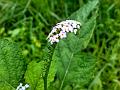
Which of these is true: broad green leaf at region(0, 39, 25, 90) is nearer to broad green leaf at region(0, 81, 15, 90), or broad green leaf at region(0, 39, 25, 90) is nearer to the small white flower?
broad green leaf at region(0, 81, 15, 90)

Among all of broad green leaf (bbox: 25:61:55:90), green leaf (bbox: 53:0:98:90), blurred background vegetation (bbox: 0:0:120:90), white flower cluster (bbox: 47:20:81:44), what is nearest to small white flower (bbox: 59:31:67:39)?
white flower cluster (bbox: 47:20:81:44)

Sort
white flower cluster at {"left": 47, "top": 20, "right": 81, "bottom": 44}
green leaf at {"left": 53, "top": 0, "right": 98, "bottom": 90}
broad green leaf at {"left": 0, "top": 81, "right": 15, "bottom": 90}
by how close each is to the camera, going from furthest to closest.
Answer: green leaf at {"left": 53, "top": 0, "right": 98, "bottom": 90} < broad green leaf at {"left": 0, "top": 81, "right": 15, "bottom": 90} < white flower cluster at {"left": 47, "top": 20, "right": 81, "bottom": 44}

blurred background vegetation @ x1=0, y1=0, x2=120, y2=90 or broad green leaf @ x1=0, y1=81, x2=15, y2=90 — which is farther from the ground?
blurred background vegetation @ x1=0, y1=0, x2=120, y2=90

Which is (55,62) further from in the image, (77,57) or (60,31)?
(60,31)

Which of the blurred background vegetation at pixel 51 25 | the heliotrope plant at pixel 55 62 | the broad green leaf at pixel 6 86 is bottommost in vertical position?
the broad green leaf at pixel 6 86

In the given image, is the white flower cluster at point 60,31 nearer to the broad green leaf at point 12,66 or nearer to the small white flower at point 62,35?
the small white flower at point 62,35

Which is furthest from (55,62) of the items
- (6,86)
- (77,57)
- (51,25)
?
(51,25)

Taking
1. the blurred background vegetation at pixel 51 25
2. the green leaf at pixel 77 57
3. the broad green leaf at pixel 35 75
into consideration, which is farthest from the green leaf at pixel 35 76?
the blurred background vegetation at pixel 51 25
